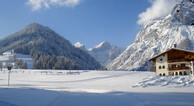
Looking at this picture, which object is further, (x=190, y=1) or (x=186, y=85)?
(x=186, y=85)

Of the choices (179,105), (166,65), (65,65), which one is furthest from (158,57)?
(65,65)

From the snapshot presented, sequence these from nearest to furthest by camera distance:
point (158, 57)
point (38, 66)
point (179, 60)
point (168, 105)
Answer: point (168, 105)
point (179, 60)
point (158, 57)
point (38, 66)

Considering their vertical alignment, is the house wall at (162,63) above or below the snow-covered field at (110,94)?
above

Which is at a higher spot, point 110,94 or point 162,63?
point 162,63

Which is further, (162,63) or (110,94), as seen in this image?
(162,63)

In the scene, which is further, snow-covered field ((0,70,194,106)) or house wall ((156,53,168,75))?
house wall ((156,53,168,75))

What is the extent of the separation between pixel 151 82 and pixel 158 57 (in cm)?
1912

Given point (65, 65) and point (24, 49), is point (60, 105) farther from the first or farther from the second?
point (24, 49)

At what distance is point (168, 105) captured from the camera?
10.1m

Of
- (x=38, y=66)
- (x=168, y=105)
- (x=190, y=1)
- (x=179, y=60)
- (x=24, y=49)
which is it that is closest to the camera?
(x=190, y=1)

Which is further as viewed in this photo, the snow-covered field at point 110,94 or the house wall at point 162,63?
the house wall at point 162,63

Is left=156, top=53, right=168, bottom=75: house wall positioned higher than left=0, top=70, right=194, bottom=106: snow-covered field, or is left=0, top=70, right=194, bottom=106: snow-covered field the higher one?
left=156, top=53, right=168, bottom=75: house wall

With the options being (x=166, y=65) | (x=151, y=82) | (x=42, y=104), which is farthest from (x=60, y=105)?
(x=166, y=65)

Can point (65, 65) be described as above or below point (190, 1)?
below
